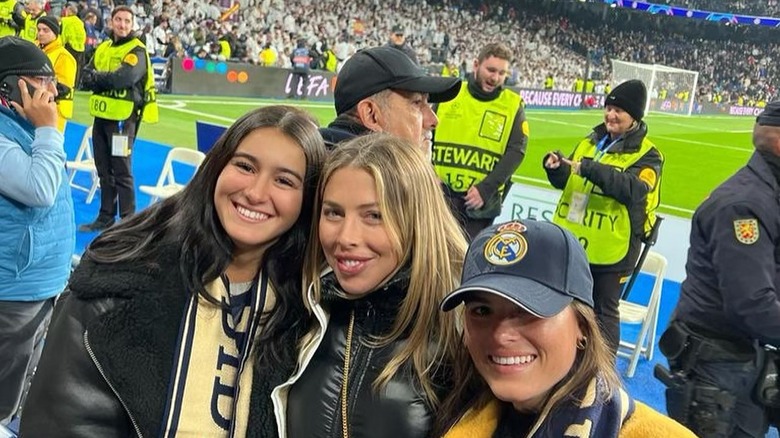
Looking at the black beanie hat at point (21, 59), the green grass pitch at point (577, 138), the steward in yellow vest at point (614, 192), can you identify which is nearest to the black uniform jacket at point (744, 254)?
the steward in yellow vest at point (614, 192)

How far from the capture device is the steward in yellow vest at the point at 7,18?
30.7 feet

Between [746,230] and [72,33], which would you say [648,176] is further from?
[72,33]

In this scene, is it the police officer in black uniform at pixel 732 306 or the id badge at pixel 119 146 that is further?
the id badge at pixel 119 146

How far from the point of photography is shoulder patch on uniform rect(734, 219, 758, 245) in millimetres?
2568

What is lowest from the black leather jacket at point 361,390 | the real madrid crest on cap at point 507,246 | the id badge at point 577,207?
the id badge at point 577,207

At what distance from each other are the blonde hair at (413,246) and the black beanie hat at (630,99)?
2829 mm

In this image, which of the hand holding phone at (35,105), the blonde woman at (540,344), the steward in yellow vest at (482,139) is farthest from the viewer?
the steward in yellow vest at (482,139)

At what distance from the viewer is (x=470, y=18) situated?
35.8m

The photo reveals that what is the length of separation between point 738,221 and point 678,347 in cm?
57

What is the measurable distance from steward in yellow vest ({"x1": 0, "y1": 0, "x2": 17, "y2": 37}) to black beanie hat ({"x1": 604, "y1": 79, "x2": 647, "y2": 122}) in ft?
27.1

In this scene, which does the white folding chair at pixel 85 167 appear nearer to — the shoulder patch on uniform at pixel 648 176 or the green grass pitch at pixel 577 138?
the green grass pitch at pixel 577 138

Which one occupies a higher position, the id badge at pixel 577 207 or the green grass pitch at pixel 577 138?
the id badge at pixel 577 207

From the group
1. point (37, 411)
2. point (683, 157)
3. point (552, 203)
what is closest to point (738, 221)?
point (37, 411)

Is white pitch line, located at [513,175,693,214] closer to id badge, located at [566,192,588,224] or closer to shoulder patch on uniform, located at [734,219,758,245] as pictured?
id badge, located at [566,192,588,224]
